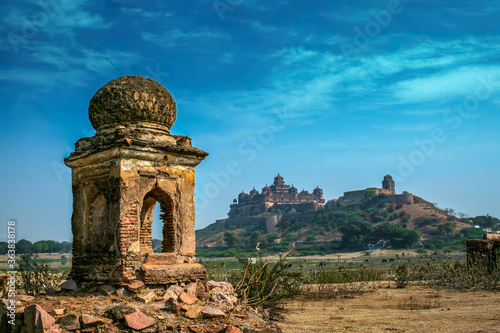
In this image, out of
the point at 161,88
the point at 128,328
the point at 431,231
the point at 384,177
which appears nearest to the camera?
the point at 128,328

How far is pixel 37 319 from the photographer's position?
4480 mm

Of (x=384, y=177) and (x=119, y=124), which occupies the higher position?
(x=384, y=177)

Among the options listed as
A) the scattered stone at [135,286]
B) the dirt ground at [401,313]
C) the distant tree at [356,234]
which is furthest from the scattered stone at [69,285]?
the distant tree at [356,234]

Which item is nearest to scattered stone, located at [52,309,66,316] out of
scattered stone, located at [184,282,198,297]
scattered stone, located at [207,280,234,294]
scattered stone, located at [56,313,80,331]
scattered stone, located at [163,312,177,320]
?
scattered stone, located at [56,313,80,331]

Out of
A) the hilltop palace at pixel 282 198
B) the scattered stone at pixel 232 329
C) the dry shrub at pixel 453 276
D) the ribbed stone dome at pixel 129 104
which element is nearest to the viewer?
the scattered stone at pixel 232 329

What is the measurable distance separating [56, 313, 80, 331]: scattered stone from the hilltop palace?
8647cm

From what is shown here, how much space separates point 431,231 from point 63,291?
69.5 meters

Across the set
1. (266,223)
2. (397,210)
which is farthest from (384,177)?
(266,223)

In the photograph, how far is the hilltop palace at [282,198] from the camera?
93.0 meters

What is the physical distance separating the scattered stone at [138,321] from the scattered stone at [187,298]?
1.93 ft

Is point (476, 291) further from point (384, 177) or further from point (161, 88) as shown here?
point (384, 177)

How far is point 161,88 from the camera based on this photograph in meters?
6.78

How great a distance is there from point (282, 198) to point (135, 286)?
314 ft

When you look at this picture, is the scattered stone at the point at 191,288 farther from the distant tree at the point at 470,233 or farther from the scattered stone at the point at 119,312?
the distant tree at the point at 470,233
